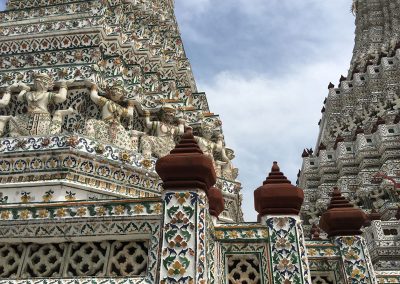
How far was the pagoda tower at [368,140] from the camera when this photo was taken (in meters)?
19.2

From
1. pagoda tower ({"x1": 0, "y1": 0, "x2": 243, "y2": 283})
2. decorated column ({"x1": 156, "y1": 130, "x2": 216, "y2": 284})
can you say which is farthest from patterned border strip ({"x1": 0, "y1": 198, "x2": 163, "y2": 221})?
decorated column ({"x1": 156, "y1": 130, "x2": 216, "y2": 284})

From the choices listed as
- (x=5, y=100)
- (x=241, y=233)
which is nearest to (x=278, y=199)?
(x=241, y=233)

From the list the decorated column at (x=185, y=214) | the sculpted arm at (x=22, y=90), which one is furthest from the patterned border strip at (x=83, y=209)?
the sculpted arm at (x=22, y=90)

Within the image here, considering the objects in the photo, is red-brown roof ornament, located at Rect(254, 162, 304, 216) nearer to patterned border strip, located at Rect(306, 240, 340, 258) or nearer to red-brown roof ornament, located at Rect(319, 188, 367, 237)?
patterned border strip, located at Rect(306, 240, 340, 258)

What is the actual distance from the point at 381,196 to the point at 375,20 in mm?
22723

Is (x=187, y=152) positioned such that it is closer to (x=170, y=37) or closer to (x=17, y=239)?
(x=17, y=239)

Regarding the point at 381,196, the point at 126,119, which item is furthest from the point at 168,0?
the point at 381,196

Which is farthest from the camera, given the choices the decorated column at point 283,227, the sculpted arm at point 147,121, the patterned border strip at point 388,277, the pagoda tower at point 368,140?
the pagoda tower at point 368,140

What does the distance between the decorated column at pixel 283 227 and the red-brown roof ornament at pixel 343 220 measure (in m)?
1.07

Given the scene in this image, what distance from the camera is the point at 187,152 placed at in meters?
4.32

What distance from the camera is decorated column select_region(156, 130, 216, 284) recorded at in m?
3.70

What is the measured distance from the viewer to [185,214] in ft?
13.1

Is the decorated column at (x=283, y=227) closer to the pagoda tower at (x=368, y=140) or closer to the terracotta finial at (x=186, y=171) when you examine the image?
the terracotta finial at (x=186, y=171)

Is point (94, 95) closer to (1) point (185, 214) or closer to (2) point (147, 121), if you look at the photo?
(2) point (147, 121)
